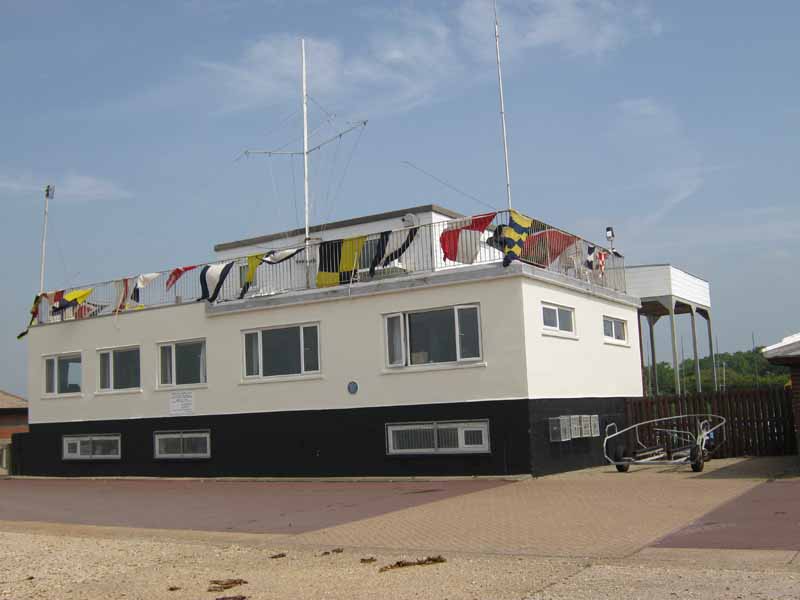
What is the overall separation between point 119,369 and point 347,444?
26.4ft

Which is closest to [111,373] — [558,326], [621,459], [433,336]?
[433,336]

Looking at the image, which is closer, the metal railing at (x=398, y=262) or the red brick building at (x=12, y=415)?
the metal railing at (x=398, y=262)

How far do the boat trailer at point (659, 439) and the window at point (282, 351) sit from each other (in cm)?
694

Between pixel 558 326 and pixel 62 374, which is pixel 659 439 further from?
pixel 62 374

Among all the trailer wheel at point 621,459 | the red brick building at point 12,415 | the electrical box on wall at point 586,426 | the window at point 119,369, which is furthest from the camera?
the red brick building at point 12,415

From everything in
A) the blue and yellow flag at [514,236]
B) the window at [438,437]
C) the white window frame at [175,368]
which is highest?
the blue and yellow flag at [514,236]

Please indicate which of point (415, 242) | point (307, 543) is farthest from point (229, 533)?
point (415, 242)

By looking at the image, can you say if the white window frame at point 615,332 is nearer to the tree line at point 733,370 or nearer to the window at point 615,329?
the window at point 615,329

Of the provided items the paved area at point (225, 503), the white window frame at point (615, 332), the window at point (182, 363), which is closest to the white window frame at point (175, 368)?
the window at point (182, 363)

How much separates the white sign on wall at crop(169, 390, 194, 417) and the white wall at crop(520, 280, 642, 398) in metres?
9.37

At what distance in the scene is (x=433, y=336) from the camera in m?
20.4

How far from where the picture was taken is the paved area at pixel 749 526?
9820 mm

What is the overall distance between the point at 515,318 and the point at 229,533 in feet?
27.5

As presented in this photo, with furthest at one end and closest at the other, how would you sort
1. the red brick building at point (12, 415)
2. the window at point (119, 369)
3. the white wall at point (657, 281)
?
the red brick building at point (12, 415), the white wall at point (657, 281), the window at point (119, 369)
